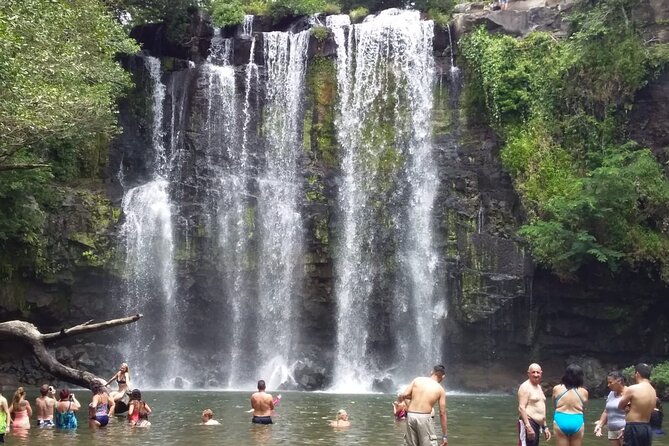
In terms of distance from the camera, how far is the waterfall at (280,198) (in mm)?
32906

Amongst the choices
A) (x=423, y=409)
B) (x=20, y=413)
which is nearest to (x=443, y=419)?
(x=423, y=409)

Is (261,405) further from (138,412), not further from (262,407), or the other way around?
(138,412)

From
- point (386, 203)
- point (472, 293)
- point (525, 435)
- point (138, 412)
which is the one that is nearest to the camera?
point (525, 435)

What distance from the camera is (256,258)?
3362 centimetres

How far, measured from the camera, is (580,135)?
1255 inches

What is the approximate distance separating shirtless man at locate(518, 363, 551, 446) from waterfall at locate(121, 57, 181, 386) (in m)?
22.8

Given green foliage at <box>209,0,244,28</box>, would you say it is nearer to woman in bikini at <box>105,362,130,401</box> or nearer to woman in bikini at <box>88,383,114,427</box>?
woman in bikini at <box>105,362,130,401</box>

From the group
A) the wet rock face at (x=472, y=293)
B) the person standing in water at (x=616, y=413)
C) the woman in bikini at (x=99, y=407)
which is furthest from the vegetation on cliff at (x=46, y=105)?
the person standing in water at (x=616, y=413)

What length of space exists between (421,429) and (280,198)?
24.1 m

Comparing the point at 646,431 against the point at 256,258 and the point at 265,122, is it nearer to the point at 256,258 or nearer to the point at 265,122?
the point at 256,258

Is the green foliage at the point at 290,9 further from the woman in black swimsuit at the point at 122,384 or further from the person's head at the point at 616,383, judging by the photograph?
the person's head at the point at 616,383

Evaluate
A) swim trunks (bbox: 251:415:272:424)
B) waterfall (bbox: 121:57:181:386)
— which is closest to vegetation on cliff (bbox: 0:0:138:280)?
waterfall (bbox: 121:57:181:386)

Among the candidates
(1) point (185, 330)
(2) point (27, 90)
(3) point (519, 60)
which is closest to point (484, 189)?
(3) point (519, 60)

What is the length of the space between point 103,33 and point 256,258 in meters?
10.1
